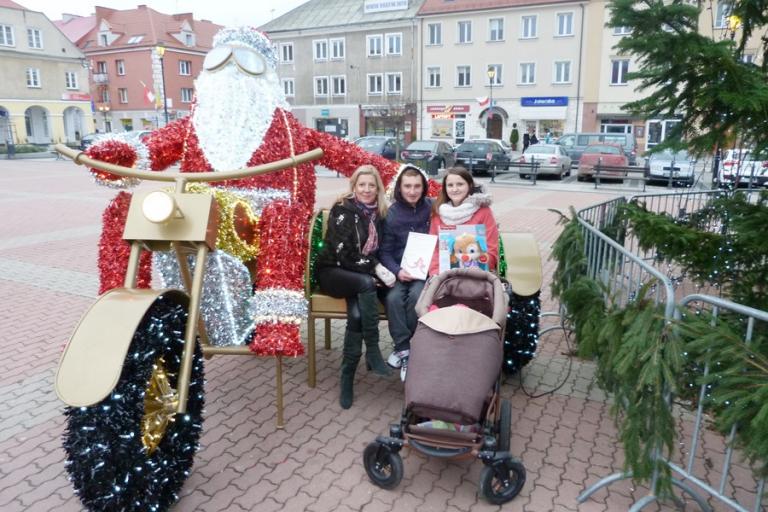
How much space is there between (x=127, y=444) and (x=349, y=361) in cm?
172

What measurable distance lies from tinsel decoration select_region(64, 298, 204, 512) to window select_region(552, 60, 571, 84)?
3590 cm

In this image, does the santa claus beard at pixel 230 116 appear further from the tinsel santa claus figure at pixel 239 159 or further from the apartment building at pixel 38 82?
the apartment building at pixel 38 82

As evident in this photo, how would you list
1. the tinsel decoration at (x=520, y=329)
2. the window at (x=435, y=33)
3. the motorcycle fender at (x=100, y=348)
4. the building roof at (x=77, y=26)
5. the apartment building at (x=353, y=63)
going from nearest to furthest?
the motorcycle fender at (x=100, y=348) < the tinsel decoration at (x=520, y=329) < the window at (x=435, y=33) < the apartment building at (x=353, y=63) < the building roof at (x=77, y=26)

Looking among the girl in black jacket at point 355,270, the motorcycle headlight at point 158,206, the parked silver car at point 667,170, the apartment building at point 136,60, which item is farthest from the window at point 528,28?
the motorcycle headlight at point 158,206

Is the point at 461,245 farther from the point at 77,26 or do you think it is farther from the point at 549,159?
the point at 77,26

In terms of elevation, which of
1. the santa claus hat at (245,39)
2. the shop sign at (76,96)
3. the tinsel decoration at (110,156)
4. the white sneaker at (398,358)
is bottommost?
the white sneaker at (398,358)

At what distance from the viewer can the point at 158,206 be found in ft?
8.57

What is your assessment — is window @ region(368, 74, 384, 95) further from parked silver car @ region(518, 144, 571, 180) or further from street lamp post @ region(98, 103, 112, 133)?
street lamp post @ region(98, 103, 112, 133)

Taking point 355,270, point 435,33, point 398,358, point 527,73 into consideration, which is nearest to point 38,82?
point 435,33

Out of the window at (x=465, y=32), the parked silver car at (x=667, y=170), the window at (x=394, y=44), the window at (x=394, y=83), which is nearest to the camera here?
the parked silver car at (x=667, y=170)

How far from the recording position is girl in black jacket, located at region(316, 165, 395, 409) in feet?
12.6

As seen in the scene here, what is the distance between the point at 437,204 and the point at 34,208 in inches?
494

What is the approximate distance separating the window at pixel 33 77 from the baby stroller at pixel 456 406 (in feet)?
162

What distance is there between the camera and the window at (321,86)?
42250mm
